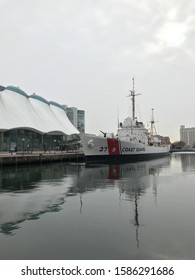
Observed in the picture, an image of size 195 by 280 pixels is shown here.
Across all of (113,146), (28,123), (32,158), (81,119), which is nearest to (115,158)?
(113,146)

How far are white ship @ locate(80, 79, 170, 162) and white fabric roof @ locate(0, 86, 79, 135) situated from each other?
18.8 meters

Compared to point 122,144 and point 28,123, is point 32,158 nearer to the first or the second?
point 122,144

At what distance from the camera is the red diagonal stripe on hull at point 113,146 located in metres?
44.6

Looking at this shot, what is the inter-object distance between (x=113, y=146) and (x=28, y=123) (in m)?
23.9

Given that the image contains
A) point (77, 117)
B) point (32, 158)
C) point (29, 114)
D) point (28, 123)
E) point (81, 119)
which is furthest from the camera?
point (81, 119)

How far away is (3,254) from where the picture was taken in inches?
257

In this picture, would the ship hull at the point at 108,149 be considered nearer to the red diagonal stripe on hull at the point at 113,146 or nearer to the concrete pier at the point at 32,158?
the red diagonal stripe on hull at the point at 113,146

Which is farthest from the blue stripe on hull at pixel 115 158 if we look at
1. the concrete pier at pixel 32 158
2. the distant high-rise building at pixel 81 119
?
the distant high-rise building at pixel 81 119

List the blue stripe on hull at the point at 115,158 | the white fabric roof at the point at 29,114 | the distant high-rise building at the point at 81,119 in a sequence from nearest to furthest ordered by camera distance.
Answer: the blue stripe on hull at the point at 115,158
the white fabric roof at the point at 29,114
the distant high-rise building at the point at 81,119

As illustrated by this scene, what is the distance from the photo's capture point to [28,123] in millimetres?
60438

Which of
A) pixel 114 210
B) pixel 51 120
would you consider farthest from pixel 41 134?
pixel 114 210

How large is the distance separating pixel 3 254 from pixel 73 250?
Answer: 5.42 feet

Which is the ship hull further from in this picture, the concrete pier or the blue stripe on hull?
the concrete pier

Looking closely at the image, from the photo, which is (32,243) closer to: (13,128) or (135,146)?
(135,146)
